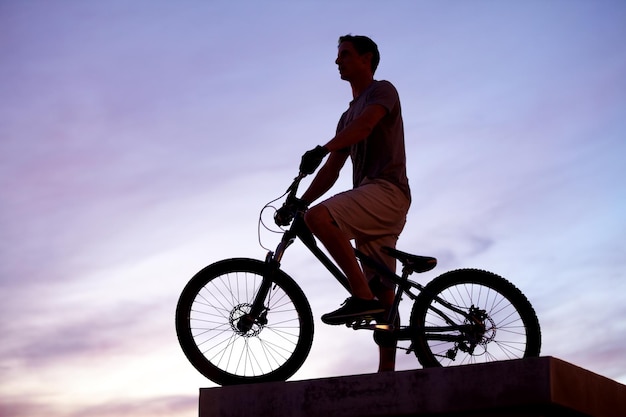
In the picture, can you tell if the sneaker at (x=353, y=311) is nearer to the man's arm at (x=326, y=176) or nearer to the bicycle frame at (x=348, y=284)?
the bicycle frame at (x=348, y=284)

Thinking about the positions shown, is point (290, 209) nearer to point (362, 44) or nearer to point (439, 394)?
point (362, 44)

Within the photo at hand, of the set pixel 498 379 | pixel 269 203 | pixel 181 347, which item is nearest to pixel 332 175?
pixel 269 203

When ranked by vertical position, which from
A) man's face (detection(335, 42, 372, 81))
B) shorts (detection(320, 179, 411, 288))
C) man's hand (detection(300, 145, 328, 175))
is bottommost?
shorts (detection(320, 179, 411, 288))

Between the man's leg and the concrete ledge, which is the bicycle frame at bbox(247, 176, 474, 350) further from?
the concrete ledge

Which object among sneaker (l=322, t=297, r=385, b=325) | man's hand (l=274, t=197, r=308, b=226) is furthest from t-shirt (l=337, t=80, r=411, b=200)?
sneaker (l=322, t=297, r=385, b=325)

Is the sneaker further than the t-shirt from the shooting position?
No

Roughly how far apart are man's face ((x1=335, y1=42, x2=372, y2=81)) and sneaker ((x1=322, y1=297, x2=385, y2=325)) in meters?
2.01

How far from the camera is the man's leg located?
6430mm

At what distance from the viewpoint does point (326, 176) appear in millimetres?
7363

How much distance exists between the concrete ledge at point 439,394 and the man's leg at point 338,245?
75cm

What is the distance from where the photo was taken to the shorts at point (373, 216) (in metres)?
6.64

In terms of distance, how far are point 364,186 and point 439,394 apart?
188cm

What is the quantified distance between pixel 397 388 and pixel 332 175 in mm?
2209

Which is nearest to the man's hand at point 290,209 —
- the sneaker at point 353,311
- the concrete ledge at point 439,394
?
the sneaker at point 353,311
